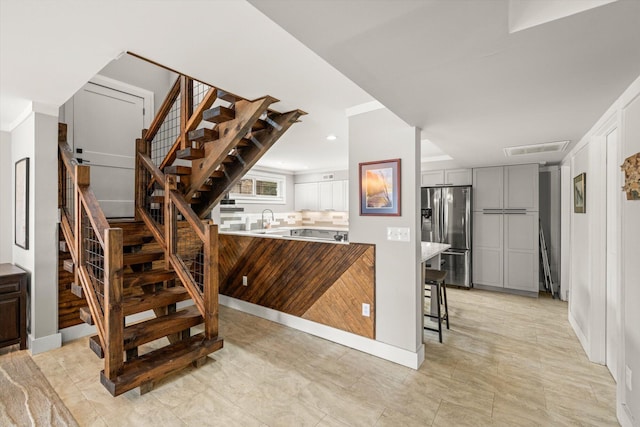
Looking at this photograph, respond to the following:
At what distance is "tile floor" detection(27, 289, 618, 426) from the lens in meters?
2.07

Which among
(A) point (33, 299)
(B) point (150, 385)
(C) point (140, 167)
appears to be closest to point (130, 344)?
(B) point (150, 385)

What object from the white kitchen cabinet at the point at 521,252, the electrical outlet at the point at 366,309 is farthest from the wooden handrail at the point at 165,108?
the white kitchen cabinet at the point at 521,252

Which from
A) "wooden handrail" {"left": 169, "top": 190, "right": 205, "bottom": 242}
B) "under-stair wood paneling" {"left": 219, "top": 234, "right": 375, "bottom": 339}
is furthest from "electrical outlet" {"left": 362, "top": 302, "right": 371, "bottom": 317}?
"wooden handrail" {"left": 169, "top": 190, "right": 205, "bottom": 242}

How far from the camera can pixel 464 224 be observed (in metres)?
5.17

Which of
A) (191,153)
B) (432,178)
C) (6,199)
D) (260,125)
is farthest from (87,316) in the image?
(432,178)

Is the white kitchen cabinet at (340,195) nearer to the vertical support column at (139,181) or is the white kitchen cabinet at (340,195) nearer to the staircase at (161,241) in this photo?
the staircase at (161,241)

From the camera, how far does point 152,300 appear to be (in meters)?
2.77

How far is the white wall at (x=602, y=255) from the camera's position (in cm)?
180

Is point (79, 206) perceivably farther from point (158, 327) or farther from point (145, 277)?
point (158, 327)

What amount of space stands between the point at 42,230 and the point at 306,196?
5.23m

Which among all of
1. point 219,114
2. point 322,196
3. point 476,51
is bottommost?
point 322,196

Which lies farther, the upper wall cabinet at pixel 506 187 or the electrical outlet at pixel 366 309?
the upper wall cabinet at pixel 506 187

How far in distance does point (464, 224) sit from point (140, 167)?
513 centimetres

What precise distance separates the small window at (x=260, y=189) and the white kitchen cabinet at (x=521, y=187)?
4751 mm
